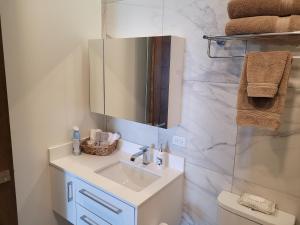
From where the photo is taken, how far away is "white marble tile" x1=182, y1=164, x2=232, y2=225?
58.2 inches

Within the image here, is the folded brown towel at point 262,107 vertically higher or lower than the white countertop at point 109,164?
higher

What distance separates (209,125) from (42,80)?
1.16m

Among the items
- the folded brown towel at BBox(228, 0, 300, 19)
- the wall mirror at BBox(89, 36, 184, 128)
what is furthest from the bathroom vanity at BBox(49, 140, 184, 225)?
the folded brown towel at BBox(228, 0, 300, 19)

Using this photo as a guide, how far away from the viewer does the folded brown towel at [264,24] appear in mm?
959

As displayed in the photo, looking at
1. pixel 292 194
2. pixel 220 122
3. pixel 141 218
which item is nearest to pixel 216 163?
pixel 220 122

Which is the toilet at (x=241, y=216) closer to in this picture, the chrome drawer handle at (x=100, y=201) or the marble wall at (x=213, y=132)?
the marble wall at (x=213, y=132)

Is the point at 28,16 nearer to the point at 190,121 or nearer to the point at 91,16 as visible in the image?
the point at 91,16

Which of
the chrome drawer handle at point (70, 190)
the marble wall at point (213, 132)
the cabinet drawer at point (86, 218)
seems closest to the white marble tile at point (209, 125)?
the marble wall at point (213, 132)

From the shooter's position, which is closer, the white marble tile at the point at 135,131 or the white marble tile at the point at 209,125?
the white marble tile at the point at 209,125

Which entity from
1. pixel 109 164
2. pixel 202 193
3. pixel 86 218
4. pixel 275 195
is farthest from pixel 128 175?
pixel 275 195

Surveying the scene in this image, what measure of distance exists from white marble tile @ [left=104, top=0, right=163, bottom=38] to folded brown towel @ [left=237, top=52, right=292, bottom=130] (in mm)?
757

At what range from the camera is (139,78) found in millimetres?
1599

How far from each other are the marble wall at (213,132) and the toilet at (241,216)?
0.06m

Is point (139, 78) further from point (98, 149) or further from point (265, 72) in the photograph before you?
point (265, 72)
